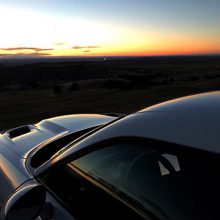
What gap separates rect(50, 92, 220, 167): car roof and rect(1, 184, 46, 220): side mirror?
0.31m

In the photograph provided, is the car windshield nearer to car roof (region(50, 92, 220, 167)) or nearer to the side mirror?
car roof (region(50, 92, 220, 167))

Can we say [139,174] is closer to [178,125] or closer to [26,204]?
[178,125]

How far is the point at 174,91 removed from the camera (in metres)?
17.8

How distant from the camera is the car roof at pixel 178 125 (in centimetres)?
159

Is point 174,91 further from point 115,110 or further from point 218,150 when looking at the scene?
point 218,150

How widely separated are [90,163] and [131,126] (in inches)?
14.4

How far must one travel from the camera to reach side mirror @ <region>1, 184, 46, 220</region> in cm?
198

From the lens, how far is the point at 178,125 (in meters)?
1.77

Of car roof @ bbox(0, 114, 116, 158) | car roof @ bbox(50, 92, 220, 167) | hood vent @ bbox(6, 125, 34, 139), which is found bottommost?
hood vent @ bbox(6, 125, 34, 139)

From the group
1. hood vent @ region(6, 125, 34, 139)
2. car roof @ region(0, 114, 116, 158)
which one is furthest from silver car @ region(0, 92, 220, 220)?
hood vent @ region(6, 125, 34, 139)

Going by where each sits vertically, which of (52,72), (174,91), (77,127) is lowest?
(52,72)

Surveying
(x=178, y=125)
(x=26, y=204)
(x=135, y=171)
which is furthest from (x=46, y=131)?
(x=178, y=125)

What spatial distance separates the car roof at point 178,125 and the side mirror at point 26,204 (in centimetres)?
31

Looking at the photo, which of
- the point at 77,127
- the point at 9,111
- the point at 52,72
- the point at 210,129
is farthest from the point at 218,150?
the point at 52,72
